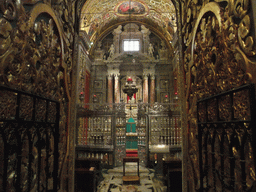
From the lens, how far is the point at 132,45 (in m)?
12.8

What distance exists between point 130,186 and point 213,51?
175 inches

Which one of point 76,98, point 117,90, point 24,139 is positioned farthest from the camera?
point 117,90

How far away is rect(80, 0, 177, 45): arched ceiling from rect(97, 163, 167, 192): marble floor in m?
6.77

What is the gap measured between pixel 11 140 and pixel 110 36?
39.4 feet

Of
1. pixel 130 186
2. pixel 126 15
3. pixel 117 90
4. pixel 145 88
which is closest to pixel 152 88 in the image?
pixel 145 88

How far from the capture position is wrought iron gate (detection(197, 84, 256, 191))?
1390mm

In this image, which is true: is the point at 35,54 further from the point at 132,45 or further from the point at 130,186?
the point at 132,45

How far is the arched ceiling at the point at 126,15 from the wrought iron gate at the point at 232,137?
840cm

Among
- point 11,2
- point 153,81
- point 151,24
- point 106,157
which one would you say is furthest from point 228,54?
point 151,24

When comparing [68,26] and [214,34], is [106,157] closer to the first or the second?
[68,26]

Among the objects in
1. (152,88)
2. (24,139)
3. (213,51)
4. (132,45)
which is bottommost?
(24,139)

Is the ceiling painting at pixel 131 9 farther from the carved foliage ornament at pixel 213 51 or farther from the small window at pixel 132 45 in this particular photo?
the carved foliage ornament at pixel 213 51

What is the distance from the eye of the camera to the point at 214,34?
77.7 inches

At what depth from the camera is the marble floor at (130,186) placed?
5.01 meters
